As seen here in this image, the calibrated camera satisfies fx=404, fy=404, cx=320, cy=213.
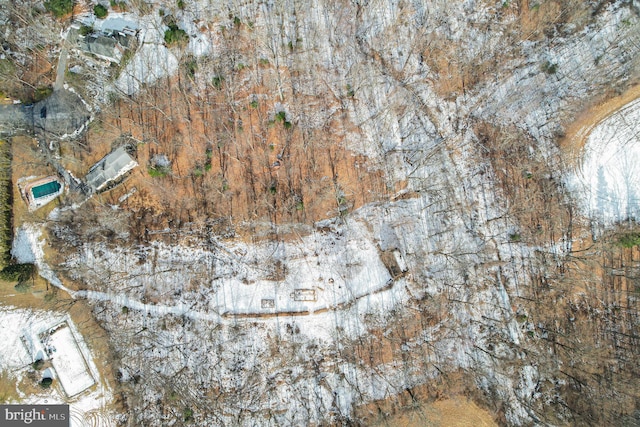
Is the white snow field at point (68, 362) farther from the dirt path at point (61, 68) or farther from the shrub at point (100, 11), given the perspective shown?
the shrub at point (100, 11)

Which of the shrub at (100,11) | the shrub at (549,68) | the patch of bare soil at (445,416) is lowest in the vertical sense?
the patch of bare soil at (445,416)

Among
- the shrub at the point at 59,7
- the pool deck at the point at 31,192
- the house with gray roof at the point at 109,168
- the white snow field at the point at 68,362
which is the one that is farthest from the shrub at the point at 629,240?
the shrub at the point at 59,7

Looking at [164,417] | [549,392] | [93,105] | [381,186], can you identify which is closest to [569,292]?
[549,392]

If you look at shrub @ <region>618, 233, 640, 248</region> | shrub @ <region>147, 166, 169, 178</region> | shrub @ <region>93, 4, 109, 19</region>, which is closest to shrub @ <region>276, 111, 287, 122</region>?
shrub @ <region>147, 166, 169, 178</region>

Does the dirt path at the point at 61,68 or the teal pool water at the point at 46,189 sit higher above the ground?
the dirt path at the point at 61,68

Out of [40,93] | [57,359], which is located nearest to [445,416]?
[57,359]

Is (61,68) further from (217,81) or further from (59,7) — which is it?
(217,81)
